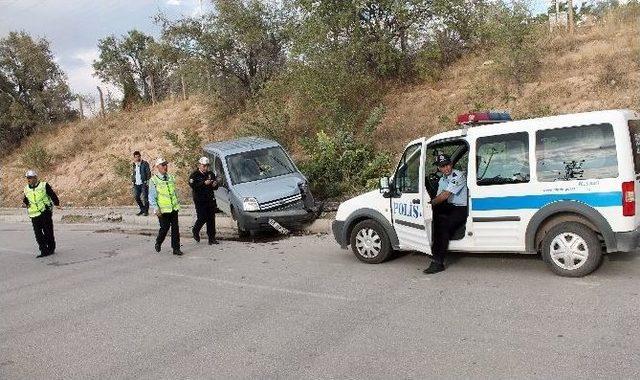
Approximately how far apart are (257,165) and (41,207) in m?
4.37

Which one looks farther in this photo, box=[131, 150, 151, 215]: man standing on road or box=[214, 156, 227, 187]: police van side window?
box=[131, 150, 151, 215]: man standing on road

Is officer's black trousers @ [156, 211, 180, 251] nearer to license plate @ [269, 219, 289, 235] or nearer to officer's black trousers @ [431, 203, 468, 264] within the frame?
license plate @ [269, 219, 289, 235]

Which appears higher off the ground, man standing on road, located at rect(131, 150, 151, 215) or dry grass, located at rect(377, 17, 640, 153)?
dry grass, located at rect(377, 17, 640, 153)

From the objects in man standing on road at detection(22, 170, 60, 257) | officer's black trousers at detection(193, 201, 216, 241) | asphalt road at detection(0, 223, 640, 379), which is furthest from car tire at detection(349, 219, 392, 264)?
man standing on road at detection(22, 170, 60, 257)

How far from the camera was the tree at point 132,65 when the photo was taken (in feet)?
121

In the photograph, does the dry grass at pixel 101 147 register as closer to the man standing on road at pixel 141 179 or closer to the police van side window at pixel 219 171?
the man standing on road at pixel 141 179

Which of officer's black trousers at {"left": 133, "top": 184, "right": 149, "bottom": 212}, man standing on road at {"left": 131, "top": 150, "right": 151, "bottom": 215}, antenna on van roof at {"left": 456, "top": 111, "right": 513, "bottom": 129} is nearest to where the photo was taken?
antenna on van roof at {"left": 456, "top": 111, "right": 513, "bottom": 129}

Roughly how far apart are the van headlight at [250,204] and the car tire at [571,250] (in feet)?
19.1

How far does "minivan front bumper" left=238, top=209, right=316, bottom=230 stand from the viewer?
10625mm

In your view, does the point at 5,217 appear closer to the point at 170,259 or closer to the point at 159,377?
the point at 170,259

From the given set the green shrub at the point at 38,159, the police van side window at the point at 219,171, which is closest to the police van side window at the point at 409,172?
the police van side window at the point at 219,171

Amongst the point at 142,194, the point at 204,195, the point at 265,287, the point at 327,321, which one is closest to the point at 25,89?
the point at 142,194

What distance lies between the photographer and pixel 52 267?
9.66 metres

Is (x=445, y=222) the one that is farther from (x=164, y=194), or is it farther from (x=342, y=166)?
(x=342, y=166)
